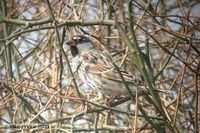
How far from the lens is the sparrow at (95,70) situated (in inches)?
199

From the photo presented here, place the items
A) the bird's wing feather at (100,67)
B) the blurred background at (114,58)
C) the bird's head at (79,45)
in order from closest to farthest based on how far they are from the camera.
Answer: the blurred background at (114,58) < the bird's wing feather at (100,67) < the bird's head at (79,45)

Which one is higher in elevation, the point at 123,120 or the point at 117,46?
the point at 117,46

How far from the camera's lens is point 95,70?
5.20 m

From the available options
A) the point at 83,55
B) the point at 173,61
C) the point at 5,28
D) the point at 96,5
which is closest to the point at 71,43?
→ the point at 83,55

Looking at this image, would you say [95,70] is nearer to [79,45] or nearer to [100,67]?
[100,67]

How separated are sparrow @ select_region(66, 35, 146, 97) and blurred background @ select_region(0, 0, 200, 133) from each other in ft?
0.42

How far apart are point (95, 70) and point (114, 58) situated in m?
0.35

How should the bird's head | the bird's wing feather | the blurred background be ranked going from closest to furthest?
1. the blurred background
2. the bird's wing feather
3. the bird's head

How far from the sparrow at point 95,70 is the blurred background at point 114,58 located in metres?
0.13

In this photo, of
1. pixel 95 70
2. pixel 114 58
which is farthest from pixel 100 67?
pixel 114 58

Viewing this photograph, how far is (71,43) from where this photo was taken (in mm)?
5227

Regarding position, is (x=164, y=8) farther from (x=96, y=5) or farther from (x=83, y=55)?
(x=83, y=55)

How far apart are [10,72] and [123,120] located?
69.1 inches

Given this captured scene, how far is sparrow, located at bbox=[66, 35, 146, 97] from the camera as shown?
5.07 meters
